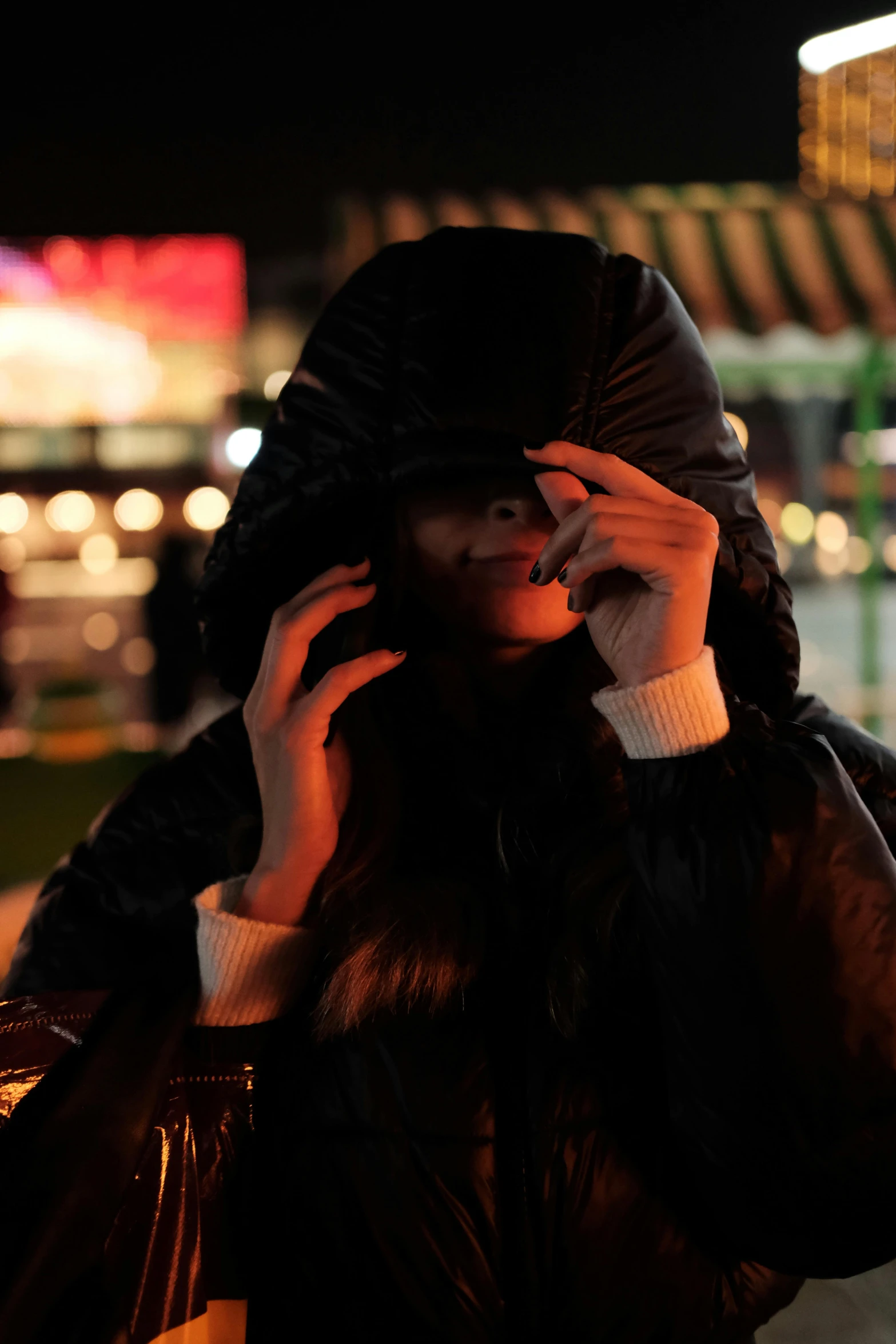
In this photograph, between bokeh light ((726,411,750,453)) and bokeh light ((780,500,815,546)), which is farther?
bokeh light ((780,500,815,546))

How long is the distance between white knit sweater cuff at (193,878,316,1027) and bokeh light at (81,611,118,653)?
11835 millimetres

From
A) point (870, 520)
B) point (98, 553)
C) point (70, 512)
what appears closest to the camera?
point (870, 520)

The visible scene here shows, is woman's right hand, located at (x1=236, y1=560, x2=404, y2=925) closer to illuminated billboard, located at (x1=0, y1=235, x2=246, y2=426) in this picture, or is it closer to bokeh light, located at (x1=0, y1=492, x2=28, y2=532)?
illuminated billboard, located at (x1=0, y1=235, x2=246, y2=426)

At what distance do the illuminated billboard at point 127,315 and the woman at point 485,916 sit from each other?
13187 millimetres

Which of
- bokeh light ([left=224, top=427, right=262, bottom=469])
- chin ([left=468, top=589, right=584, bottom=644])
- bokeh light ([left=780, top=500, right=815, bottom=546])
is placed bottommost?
chin ([left=468, top=589, right=584, bottom=644])

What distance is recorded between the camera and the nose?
1028 millimetres

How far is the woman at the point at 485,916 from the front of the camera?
812mm

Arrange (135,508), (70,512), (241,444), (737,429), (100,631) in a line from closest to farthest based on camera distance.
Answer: (737,429), (241,444), (100,631), (70,512), (135,508)

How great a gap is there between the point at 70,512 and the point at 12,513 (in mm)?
906

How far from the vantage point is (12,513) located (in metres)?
14.5

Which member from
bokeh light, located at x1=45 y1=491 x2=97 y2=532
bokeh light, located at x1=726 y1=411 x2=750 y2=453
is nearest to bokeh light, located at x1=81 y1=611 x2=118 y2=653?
bokeh light, located at x1=45 y1=491 x2=97 y2=532

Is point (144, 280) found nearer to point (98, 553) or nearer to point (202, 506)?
point (202, 506)

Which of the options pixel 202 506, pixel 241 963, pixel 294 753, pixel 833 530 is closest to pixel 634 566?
pixel 294 753

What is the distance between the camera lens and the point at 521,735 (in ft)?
3.78
